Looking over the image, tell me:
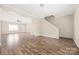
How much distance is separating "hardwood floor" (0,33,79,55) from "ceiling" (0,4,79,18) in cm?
45

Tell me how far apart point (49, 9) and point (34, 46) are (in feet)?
2.31

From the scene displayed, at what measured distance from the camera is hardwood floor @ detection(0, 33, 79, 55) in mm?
1907

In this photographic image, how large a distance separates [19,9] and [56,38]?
84 centimetres

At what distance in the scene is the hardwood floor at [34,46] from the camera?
1.91 meters

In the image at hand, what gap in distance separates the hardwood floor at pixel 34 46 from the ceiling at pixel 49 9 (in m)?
0.45

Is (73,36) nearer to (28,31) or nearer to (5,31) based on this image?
(28,31)

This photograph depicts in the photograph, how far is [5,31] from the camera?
1927mm

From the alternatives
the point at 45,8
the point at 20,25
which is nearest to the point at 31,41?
the point at 20,25

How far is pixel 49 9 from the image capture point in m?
1.92

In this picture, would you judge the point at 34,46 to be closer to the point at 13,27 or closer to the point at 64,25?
the point at 13,27

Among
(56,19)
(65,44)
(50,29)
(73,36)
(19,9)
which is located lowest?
(65,44)

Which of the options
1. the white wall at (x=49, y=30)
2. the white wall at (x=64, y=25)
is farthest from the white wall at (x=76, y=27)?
the white wall at (x=49, y=30)

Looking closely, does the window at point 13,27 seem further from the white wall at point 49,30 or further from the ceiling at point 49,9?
the white wall at point 49,30

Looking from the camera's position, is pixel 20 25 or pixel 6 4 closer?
pixel 6 4
